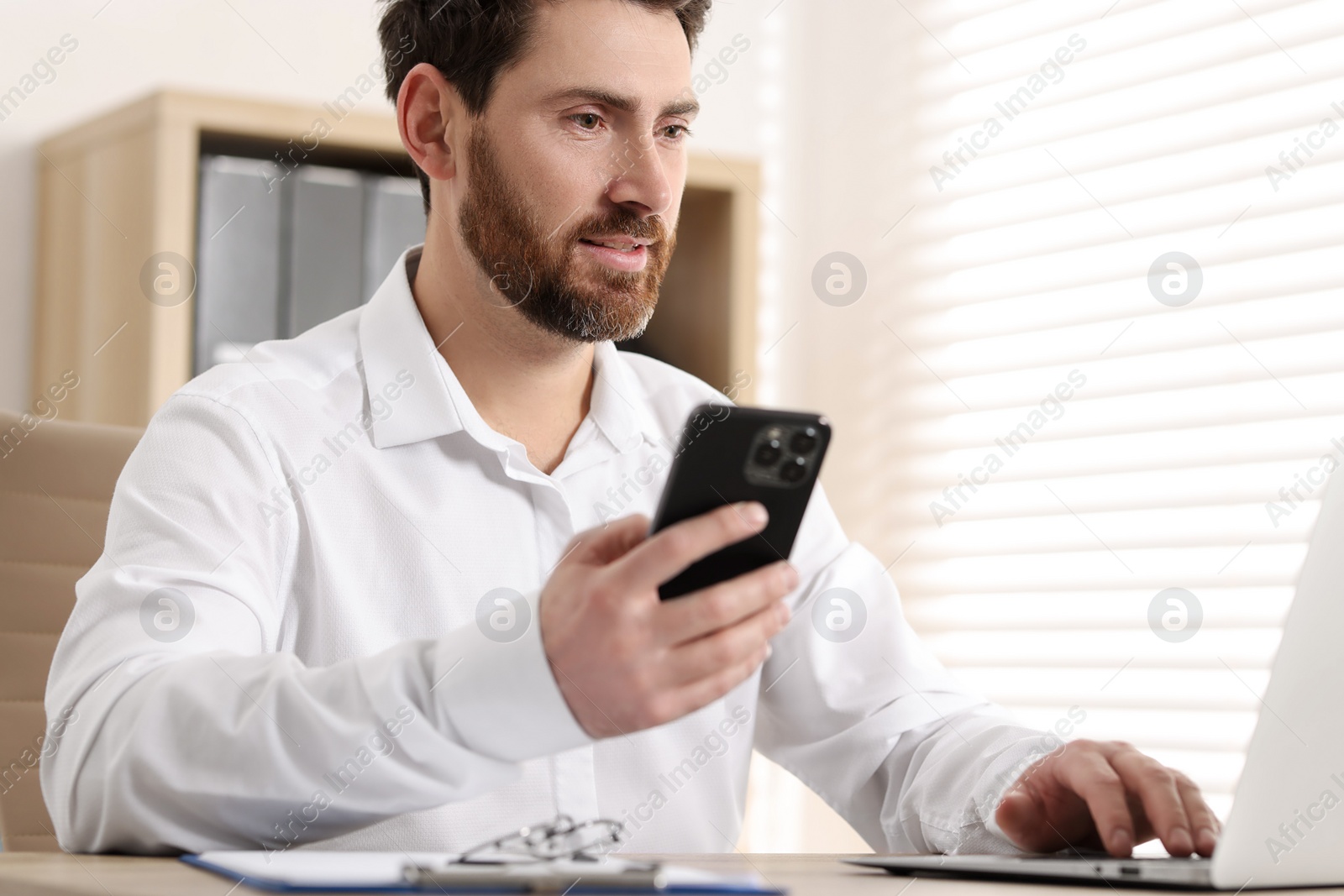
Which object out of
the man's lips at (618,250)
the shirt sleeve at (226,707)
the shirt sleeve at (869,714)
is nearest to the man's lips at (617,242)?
the man's lips at (618,250)

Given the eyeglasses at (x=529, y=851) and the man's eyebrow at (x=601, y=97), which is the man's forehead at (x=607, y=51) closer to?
the man's eyebrow at (x=601, y=97)

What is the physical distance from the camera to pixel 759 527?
67 centimetres

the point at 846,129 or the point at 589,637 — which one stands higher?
the point at 846,129

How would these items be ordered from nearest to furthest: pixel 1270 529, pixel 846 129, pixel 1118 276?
pixel 1270 529, pixel 1118 276, pixel 846 129

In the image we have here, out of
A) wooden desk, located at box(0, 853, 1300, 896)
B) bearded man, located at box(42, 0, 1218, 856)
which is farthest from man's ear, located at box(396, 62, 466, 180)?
wooden desk, located at box(0, 853, 1300, 896)

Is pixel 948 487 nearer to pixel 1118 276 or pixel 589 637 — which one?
pixel 1118 276

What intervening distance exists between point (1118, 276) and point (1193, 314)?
20 centimetres

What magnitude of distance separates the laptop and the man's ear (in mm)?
1140

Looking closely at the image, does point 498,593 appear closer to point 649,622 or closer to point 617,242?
point 617,242

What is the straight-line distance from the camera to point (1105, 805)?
90 cm

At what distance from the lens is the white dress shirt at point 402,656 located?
771 millimetres

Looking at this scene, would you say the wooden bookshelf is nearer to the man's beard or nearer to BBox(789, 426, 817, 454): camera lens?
the man's beard

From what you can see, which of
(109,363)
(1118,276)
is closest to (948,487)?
(1118,276)

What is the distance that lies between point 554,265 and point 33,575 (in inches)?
25.0
